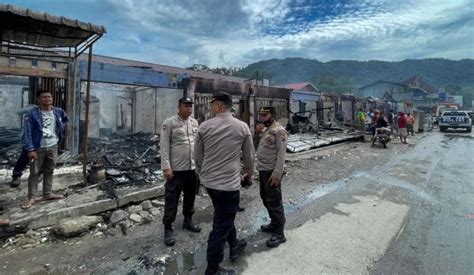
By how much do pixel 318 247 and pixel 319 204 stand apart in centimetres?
166

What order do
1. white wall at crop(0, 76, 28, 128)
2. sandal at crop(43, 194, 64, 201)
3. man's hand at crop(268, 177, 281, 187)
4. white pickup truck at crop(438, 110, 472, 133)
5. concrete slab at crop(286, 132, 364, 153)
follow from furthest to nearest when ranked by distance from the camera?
1. white pickup truck at crop(438, 110, 472, 133)
2. white wall at crop(0, 76, 28, 128)
3. concrete slab at crop(286, 132, 364, 153)
4. sandal at crop(43, 194, 64, 201)
5. man's hand at crop(268, 177, 281, 187)

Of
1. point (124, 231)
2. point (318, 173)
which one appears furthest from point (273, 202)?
point (318, 173)

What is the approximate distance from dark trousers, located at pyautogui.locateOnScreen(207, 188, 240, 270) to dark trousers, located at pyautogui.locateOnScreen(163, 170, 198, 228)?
0.91 metres

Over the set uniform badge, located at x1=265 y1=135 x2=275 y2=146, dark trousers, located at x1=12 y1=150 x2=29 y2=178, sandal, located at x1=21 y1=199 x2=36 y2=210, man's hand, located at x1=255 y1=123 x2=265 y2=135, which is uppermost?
man's hand, located at x1=255 y1=123 x2=265 y2=135

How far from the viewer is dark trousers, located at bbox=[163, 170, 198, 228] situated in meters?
3.26

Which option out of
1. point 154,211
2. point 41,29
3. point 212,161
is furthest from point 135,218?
point 41,29

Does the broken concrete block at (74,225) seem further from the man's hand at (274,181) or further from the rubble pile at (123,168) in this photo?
the man's hand at (274,181)

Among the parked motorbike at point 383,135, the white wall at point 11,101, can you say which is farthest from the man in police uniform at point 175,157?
the parked motorbike at point 383,135

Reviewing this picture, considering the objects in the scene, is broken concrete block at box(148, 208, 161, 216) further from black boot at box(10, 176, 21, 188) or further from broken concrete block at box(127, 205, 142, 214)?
black boot at box(10, 176, 21, 188)

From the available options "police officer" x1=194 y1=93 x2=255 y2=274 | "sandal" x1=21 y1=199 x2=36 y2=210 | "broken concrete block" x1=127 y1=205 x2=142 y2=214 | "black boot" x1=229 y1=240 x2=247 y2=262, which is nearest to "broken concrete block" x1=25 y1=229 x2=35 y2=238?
"sandal" x1=21 y1=199 x2=36 y2=210

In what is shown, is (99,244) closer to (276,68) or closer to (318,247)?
(318,247)

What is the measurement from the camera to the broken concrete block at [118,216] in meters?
3.87

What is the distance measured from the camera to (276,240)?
3188 millimetres

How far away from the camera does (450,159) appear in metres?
9.67
